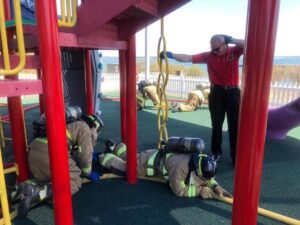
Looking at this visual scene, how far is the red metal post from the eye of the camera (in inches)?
119

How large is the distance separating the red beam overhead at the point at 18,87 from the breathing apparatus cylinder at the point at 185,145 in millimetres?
1923

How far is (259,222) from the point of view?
8.77 feet

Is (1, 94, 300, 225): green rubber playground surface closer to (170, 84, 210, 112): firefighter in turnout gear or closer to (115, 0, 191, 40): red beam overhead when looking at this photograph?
(115, 0, 191, 40): red beam overhead

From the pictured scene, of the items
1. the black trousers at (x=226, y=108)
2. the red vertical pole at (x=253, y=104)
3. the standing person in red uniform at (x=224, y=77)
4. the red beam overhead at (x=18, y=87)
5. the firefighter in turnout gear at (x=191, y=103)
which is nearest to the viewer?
the red vertical pole at (x=253, y=104)

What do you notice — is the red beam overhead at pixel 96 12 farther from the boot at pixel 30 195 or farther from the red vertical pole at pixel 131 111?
the boot at pixel 30 195

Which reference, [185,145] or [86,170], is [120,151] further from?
[185,145]

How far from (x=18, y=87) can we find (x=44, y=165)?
5.22 ft

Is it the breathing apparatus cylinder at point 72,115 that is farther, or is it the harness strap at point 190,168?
the breathing apparatus cylinder at point 72,115

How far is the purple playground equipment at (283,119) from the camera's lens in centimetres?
523

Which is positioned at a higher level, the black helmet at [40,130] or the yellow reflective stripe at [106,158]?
the black helmet at [40,130]

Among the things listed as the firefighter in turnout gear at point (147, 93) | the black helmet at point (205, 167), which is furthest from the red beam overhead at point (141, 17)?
the firefighter in turnout gear at point (147, 93)

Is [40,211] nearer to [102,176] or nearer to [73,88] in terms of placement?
[102,176]

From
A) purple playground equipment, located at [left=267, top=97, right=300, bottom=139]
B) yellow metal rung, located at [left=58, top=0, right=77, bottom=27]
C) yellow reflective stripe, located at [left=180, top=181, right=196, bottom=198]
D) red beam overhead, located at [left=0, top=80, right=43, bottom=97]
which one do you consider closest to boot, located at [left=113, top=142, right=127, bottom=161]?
A: yellow reflective stripe, located at [left=180, top=181, right=196, bottom=198]

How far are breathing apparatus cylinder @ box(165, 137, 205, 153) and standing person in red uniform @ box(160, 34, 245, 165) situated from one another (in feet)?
2.83
